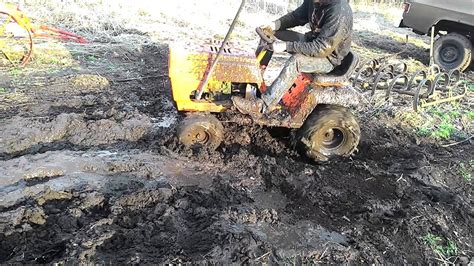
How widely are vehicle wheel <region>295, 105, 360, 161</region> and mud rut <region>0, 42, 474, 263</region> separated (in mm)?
180

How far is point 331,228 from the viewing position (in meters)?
4.38

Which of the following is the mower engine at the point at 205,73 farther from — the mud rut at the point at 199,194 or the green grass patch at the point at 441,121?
the green grass patch at the point at 441,121

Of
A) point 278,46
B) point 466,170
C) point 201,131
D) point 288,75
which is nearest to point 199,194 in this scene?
point 201,131

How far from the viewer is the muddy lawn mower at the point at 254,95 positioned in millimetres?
5273

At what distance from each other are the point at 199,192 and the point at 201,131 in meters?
0.94

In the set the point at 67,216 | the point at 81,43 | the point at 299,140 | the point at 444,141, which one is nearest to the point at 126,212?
the point at 67,216

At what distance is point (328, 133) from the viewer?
582 cm

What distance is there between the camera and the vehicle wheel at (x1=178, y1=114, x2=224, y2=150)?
5.21m

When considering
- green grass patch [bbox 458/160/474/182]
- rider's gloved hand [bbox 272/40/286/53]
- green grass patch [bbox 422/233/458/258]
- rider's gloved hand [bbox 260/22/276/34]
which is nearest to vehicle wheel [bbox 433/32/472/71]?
green grass patch [bbox 458/160/474/182]

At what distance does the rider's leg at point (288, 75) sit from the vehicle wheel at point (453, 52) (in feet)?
21.1

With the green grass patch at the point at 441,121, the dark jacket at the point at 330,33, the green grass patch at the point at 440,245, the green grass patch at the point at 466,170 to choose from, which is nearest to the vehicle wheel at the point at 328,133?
the dark jacket at the point at 330,33

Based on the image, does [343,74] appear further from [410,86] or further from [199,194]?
[410,86]

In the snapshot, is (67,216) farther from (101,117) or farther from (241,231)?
(101,117)

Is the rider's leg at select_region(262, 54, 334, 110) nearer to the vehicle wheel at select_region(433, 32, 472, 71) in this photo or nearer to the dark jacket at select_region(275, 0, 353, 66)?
the dark jacket at select_region(275, 0, 353, 66)
